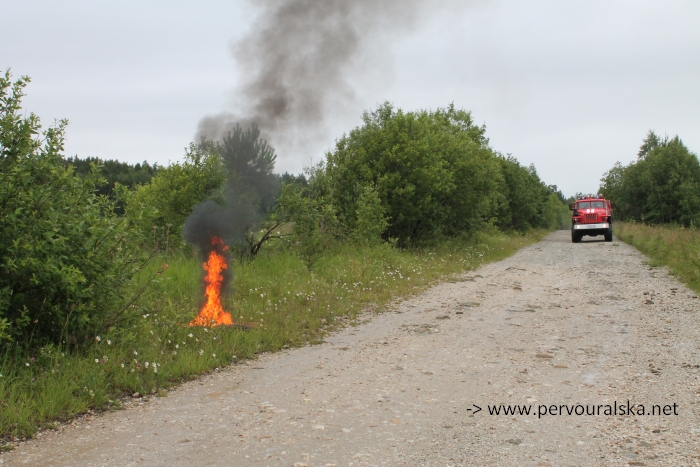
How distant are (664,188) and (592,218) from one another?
23090mm

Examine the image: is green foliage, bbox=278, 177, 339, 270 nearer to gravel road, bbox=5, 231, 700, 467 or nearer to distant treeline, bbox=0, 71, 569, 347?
distant treeline, bbox=0, 71, 569, 347

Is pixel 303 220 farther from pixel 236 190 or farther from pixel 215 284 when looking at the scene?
pixel 215 284

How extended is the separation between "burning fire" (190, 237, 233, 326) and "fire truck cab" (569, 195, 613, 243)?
87.2 ft

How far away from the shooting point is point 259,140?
9.61 meters

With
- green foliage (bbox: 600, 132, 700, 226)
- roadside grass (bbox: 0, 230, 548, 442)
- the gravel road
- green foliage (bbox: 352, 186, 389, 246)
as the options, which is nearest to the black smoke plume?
roadside grass (bbox: 0, 230, 548, 442)

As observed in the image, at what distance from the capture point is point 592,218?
1215 inches

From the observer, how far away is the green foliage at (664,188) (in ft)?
156

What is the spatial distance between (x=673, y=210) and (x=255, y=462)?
2125 inches

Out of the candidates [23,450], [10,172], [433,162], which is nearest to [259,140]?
[10,172]

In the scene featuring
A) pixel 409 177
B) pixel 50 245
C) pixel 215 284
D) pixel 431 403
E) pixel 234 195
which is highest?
pixel 409 177

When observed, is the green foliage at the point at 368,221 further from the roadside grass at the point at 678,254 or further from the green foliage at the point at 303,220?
the roadside grass at the point at 678,254

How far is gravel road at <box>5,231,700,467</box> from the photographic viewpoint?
12.8 feet

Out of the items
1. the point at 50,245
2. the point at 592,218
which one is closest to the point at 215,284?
the point at 50,245

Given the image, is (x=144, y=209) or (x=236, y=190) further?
(x=236, y=190)
